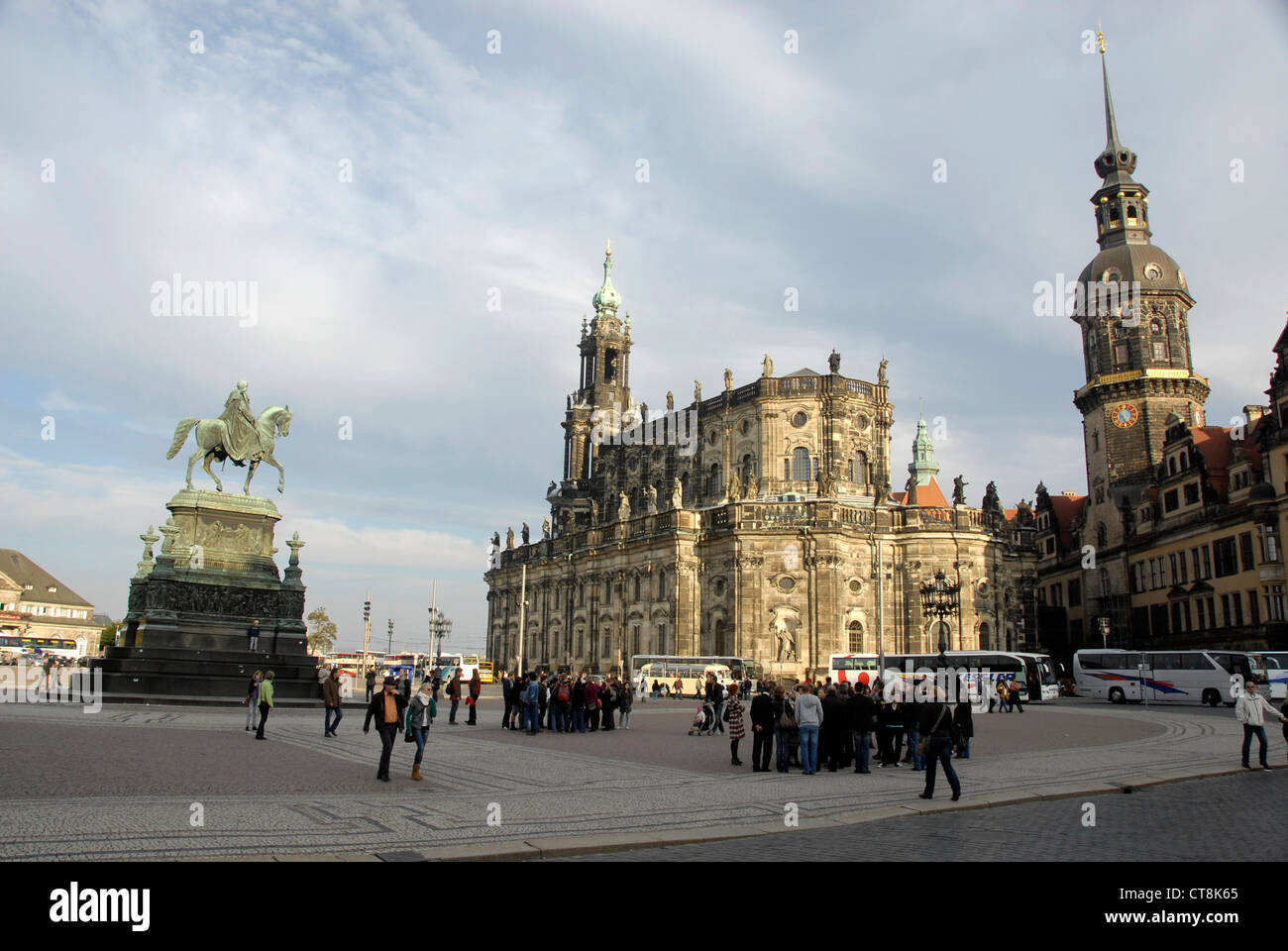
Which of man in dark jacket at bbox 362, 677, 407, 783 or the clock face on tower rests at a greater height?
the clock face on tower

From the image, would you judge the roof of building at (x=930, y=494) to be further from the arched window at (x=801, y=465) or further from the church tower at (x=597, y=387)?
the church tower at (x=597, y=387)

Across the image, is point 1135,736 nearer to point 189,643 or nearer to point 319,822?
point 319,822

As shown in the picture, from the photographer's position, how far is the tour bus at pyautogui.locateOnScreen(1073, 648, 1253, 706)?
4016 centimetres

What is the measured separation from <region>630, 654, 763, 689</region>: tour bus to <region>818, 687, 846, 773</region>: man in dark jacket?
1347 inches

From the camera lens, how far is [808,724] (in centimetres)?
1580

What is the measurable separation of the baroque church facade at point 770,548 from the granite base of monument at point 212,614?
2898 centimetres

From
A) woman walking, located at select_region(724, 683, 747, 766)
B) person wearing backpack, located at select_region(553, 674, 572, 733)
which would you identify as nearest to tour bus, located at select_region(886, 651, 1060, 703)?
person wearing backpack, located at select_region(553, 674, 572, 733)

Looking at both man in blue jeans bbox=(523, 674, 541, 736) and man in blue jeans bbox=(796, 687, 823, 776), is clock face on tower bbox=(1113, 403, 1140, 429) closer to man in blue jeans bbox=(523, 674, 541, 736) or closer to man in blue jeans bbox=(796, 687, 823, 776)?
man in blue jeans bbox=(523, 674, 541, 736)

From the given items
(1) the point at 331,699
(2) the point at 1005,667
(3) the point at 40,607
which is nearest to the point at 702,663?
(2) the point at 1005,667

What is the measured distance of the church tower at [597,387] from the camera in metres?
82.1

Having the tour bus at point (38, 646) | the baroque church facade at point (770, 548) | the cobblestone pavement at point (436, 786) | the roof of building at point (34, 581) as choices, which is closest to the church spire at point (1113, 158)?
the baroque church facade at point (770, 548)

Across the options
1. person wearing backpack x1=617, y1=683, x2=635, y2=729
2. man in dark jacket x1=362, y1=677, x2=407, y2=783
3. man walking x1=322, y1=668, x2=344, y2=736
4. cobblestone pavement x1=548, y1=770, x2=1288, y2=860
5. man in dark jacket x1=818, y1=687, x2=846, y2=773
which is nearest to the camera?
cobblestone pavement x1=548, y1=770, x2=1288, y2=860

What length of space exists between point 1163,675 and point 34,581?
12880cm
